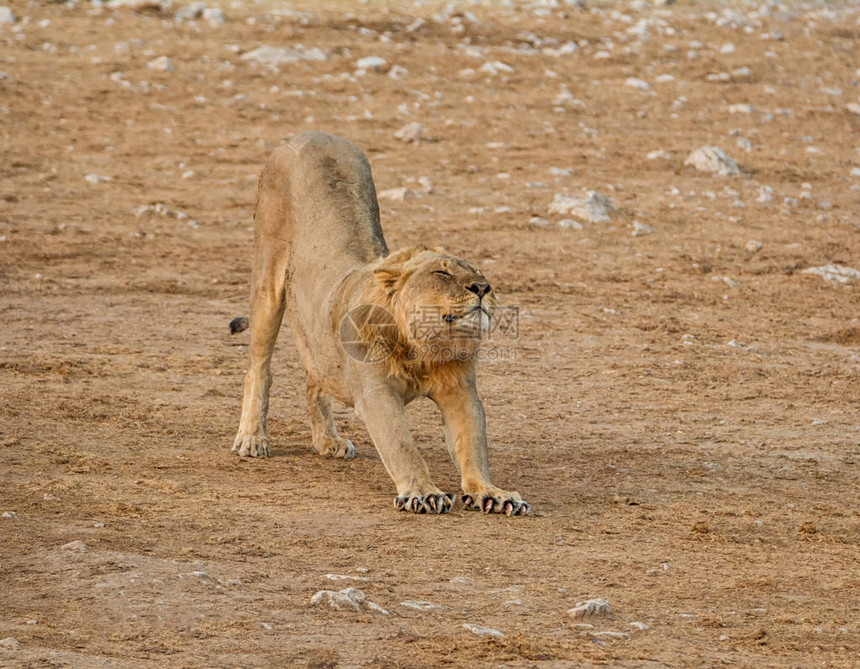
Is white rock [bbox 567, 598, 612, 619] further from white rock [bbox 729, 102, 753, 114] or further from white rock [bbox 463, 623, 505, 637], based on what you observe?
white rock [bbox 729, 102, 753, 114]

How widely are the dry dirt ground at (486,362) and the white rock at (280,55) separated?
14 centimetres

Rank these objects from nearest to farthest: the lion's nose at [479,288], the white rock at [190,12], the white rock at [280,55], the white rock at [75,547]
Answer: the white rock at [75,547] < the lion's nose at [479,288] < the white rock at [280,55] < the white rock at [190,12]

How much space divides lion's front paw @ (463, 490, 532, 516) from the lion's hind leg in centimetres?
149

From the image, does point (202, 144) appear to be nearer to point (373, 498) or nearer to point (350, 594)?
point (373, 498)

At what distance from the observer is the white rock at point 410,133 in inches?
662

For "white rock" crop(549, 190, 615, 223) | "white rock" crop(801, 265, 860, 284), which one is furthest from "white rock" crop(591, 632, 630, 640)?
"white rock" crop(549, 190, 615, 223)

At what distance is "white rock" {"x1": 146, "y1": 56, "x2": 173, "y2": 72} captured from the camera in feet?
61.1

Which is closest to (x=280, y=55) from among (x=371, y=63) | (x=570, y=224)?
(x=371, y=63)

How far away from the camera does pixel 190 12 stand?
68.7 ft


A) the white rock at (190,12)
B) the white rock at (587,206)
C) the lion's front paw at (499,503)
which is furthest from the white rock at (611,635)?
the white rock at (190,12)

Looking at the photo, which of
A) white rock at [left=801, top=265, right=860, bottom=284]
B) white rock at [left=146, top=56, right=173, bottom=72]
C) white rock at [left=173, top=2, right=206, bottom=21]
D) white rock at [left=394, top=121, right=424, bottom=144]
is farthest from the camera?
white rock at [left=173, top=2, right=206, bottom=21]

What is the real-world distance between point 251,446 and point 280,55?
39.7ft

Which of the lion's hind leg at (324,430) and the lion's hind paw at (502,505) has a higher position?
the lion's hind paw at (502,505)

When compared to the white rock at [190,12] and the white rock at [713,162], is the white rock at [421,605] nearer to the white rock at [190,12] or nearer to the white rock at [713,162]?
the white rock at [713,162]
